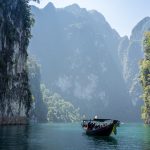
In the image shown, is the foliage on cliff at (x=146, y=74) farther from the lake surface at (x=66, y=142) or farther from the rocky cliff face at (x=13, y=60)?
the lake surface at (x=66, y=142)

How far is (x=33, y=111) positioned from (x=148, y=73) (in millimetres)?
69735

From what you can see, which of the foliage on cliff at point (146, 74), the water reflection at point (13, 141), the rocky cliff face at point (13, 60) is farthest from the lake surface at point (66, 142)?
the foliage on cliff at point (146, 74)

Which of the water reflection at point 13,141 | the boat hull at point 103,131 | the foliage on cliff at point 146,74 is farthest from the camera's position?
the foliage on cliff at point 146,74

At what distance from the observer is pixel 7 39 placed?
9638 centimetres

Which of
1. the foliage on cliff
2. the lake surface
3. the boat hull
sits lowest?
the lake surface

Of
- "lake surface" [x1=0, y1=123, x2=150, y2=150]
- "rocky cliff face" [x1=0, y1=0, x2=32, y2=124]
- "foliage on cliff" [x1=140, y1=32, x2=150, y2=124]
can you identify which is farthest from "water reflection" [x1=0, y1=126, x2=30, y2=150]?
"foliage on cliff" [x1=140, y1=32, x2=150, y2=124]

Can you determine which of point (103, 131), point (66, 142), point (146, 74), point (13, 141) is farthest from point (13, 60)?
point (13, 141)

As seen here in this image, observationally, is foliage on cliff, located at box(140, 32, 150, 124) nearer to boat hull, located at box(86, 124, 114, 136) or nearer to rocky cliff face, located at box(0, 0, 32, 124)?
rocky cliff face, located at box(0, 0, 32, 124)

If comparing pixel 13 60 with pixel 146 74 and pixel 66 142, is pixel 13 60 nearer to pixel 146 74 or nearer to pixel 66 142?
pixel 146 74

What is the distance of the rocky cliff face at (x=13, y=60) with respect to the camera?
94562 mm

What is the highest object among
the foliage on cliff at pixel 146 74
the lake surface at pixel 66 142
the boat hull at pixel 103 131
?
the foliage on cliff at pixel 146 74

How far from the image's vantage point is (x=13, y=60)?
10225cm

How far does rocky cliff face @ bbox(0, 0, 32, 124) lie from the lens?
94.6m

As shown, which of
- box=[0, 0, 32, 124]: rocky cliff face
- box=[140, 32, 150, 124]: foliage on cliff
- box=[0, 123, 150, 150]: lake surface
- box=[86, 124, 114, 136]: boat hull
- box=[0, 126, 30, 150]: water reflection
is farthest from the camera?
box=[140, 32, 150, 124]: foliage on cliff
